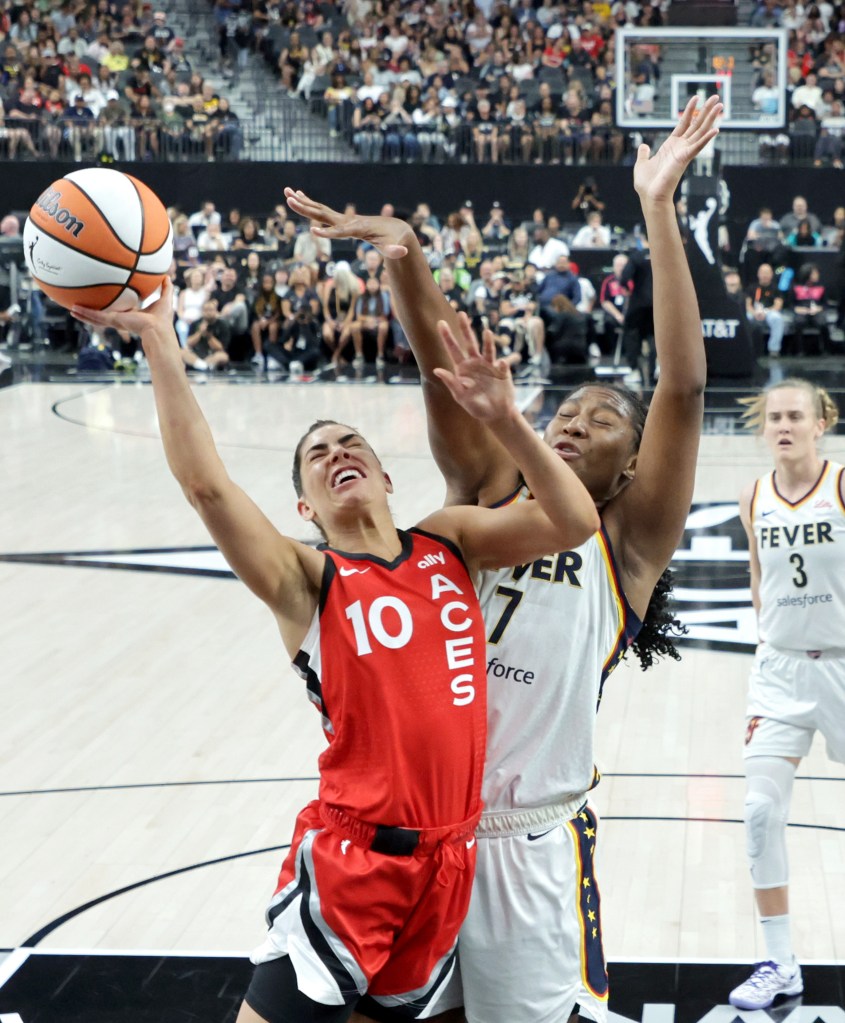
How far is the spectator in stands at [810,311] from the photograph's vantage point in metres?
19.5

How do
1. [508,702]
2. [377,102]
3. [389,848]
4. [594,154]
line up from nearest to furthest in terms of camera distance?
1. [389,848]
2. [508,702]
3. [594,154]
4. [377,102]

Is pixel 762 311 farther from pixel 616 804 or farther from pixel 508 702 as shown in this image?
pixel 508 702

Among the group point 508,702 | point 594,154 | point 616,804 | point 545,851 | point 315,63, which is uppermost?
point 315,63

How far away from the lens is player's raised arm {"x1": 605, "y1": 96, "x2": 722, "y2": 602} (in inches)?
110

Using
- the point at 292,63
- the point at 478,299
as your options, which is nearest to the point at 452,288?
the point at 478,299

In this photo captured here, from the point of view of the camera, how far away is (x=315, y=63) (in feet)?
86.0

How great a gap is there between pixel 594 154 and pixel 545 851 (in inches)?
841

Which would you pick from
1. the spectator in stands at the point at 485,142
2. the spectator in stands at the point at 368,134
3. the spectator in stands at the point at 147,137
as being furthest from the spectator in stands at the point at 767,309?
the spectator in stands at the point at 147,137

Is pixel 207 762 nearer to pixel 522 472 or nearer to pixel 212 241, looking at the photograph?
pixel 522 472

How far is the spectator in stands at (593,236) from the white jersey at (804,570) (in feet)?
55.6

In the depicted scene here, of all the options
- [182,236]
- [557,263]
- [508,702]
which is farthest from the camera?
[182,236]

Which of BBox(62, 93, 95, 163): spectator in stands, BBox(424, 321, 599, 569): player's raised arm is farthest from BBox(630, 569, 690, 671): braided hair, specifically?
BBox(62, 93, 95, 163): spectator in stands

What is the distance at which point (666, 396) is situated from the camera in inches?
111

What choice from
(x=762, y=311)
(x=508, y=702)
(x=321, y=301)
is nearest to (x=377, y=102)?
(x=321, y=301)
